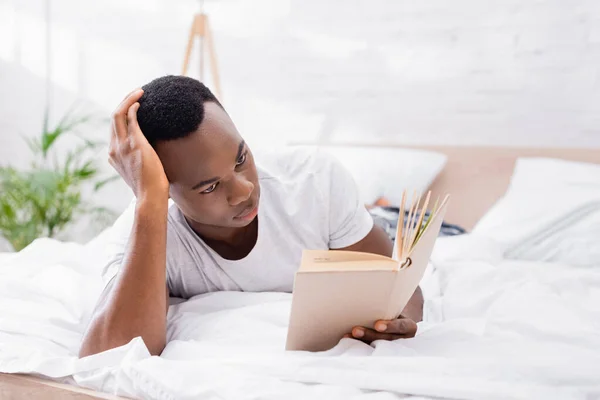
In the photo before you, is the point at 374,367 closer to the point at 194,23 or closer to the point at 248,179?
the point at 248,179

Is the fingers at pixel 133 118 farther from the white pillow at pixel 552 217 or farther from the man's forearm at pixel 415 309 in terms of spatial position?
the white pillow at pixel 552 217

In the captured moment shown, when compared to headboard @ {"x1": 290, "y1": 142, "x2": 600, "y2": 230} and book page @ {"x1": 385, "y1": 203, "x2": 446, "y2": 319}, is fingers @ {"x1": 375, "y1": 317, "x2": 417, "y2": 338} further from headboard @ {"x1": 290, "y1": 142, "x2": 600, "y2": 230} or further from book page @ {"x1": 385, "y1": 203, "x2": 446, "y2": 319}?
headboard @ {"x1": 290, "y1": 142, "x2": 600, "y2": 230}

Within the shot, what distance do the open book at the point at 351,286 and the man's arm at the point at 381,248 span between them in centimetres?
20

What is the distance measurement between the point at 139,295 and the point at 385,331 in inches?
16.6

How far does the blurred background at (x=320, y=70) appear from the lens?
2428 millimetres

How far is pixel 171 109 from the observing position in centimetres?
109

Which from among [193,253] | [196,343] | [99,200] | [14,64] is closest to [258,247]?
[193,253]

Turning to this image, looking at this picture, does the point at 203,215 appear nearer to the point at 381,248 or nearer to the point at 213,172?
the point at 213,172

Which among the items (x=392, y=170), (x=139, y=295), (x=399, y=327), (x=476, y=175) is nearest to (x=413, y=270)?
(x=399, y=327)

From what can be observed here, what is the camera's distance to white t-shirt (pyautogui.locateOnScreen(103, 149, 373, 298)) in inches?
49.1

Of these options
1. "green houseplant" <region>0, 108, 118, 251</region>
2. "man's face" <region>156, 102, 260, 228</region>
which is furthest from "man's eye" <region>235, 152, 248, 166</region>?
"green houseplant" <region>0, 108, 118, 251</region>

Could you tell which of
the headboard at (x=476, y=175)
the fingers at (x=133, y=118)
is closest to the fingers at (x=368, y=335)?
the fingers at (x=133, y=118)

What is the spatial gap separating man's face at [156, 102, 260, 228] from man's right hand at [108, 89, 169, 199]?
0.03m

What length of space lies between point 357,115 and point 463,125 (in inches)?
18.8
